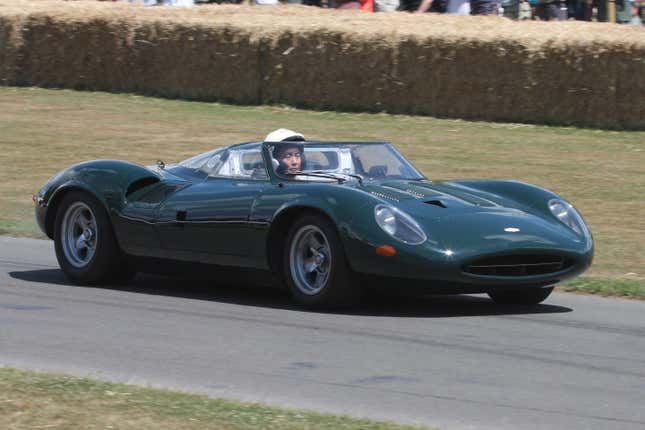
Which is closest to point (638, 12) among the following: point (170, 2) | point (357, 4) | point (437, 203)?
point (357, 4)

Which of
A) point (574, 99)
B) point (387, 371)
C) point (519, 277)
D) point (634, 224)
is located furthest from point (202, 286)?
point (574, 99)

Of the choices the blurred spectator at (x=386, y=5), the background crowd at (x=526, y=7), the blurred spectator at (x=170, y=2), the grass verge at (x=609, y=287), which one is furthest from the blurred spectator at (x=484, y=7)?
the grass verge at (x=609, y=287)

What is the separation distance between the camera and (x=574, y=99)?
685 inches

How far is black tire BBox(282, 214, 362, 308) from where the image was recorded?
7.64 metres

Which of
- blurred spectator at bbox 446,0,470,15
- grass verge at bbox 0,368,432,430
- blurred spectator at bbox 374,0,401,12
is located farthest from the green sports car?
blurred spectator at bbox 374,0,401,12

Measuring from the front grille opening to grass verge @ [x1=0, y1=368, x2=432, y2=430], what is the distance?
2574mm

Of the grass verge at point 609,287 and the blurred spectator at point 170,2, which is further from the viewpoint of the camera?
the blurred spectator at point 170,2

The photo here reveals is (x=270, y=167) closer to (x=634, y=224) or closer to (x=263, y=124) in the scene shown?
(x=634, y=224)

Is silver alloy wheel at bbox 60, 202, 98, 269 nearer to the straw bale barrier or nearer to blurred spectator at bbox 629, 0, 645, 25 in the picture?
the straw bale barrier

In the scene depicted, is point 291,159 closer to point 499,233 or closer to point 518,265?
point 499,233

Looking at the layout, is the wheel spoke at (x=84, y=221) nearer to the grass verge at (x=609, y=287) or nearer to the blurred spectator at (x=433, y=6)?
the grass verge at (x=609, y=287)

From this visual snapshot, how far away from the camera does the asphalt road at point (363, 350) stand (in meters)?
5.49

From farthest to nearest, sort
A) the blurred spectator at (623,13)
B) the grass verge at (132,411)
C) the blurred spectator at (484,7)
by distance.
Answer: the blurred spectator at (623,13), the blurred spectator at (484,7), the grass verge at (132,411)

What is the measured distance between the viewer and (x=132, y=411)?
5.07m
